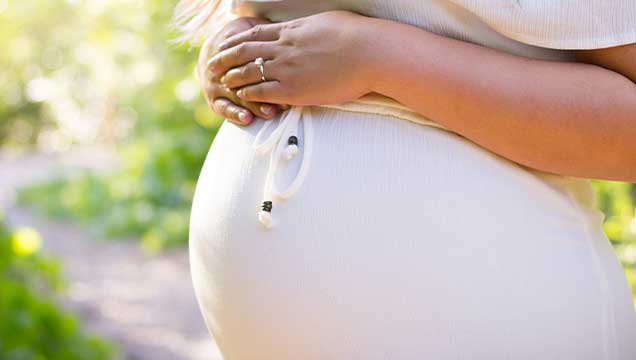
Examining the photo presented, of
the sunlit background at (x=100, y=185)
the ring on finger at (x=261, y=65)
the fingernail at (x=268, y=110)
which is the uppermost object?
the sunlit background at (x=100, y=185)

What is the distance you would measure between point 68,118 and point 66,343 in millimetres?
6658

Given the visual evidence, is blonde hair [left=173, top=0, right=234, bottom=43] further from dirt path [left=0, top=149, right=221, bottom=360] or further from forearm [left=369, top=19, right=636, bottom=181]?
dirt path [left=0, top=149, right=221, bottom=360]

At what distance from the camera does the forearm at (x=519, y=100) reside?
119 centimetres

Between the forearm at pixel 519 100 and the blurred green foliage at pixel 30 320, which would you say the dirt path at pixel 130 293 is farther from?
the forearm at pixel 519 100

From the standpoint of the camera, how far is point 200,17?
1717 millimetres

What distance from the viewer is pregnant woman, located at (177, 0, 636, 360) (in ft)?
3.97

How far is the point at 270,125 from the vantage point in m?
1.40

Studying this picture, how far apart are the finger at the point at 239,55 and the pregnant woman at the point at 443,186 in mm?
48

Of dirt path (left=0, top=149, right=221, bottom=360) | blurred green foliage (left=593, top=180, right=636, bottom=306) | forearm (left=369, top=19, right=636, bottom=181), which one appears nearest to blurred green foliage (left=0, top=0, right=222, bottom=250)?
dirt path (left=0, top=149, right=221, bottom=360)

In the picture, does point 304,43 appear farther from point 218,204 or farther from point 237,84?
point 218,204

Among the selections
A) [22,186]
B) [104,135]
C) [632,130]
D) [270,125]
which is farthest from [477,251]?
[104,135]

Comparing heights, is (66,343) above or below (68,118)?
below

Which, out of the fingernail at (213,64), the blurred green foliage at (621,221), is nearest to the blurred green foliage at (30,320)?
the fingernail at (213,64)

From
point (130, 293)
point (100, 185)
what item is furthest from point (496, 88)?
point (100, 185)
